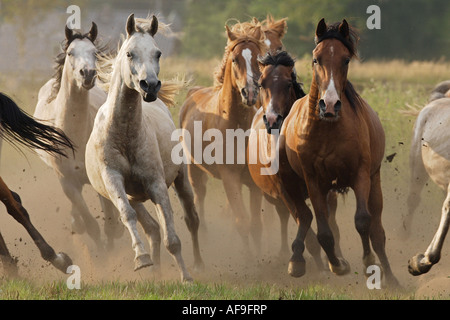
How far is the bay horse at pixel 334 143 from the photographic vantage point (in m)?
6.78

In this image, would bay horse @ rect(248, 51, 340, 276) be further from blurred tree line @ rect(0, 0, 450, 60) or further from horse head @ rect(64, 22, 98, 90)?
blurred tree line @ rect(0, 0, 450, 60)

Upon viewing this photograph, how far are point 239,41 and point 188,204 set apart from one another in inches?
77.4

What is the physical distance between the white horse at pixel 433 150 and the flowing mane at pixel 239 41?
1.95 metres

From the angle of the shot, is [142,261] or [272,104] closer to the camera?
[142,261]

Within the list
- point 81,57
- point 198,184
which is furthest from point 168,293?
point 198,184

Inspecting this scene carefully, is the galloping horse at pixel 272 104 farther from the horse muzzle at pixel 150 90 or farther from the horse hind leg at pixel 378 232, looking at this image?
the horse muzzle at pixel 150 90

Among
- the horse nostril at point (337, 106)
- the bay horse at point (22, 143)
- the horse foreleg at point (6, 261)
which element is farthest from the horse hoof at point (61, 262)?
the horse nostril at point (337, 106)

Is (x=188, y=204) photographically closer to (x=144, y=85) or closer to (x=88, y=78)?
(x=88, y=78)

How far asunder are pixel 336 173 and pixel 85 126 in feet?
10.8

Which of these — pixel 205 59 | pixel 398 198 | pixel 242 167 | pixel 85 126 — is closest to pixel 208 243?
pixel 242 167

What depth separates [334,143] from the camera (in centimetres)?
700

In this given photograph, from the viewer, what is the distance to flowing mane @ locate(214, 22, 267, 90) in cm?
957

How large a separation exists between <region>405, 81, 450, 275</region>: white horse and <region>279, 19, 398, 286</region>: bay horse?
1.88ft

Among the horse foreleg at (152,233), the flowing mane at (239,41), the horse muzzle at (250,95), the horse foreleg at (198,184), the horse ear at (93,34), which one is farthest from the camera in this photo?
the horse foreleg at (198,184)
